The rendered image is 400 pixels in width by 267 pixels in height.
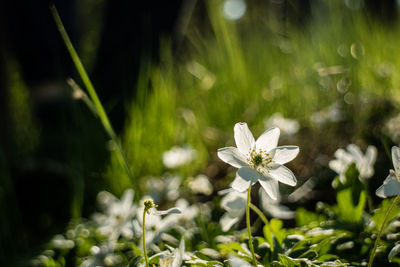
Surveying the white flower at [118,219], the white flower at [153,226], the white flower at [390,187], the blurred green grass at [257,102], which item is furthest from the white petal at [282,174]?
the blurred green grass at [257,102]

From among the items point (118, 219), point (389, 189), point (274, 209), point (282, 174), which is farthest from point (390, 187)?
point (118, 219)

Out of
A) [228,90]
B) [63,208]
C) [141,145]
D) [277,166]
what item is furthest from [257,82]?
[277,166]

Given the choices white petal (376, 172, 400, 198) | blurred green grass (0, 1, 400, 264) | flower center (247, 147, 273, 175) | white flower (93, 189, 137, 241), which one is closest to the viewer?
white petal (376, 172, 400, 198)

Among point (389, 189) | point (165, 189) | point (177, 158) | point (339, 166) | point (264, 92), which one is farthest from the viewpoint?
point (264, 92)

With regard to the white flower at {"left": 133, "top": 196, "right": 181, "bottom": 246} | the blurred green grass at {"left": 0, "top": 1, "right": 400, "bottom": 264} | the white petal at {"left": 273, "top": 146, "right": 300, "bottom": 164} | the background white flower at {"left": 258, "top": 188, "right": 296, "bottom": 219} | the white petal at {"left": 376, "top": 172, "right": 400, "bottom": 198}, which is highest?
the blurred green grass at {"left": 0, "top": 1, "right": 400, "bottom": 264}

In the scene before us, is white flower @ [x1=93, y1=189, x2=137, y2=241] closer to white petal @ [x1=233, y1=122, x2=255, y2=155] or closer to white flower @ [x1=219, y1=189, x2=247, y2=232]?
white flower @ [x1=219, y1=189, x2=247, y2=232]

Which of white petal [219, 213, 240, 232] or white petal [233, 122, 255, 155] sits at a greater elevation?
white petal [233, 122, 255, 155]

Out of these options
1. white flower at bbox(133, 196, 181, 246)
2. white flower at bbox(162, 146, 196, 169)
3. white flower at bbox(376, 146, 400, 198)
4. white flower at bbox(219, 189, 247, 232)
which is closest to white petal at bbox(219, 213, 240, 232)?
white flower at bbox(219, 189, 247, 232)

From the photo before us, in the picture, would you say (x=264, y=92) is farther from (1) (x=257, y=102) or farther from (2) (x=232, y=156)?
(2) (x=232, y=156)
